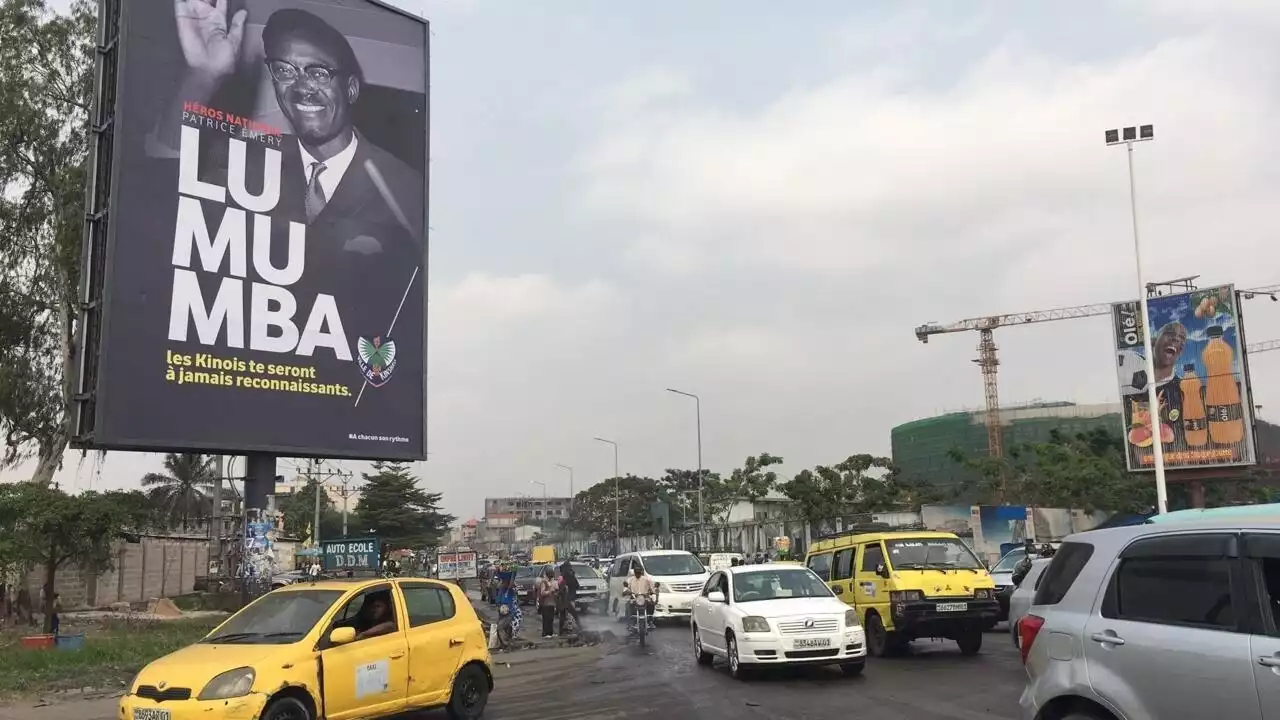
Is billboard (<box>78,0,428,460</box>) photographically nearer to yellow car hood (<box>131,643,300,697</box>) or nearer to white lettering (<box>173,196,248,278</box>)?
white lettering (<box>173,196,248,278</box>)

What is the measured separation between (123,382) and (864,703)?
1576cm

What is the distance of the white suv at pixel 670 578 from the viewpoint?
23453mm

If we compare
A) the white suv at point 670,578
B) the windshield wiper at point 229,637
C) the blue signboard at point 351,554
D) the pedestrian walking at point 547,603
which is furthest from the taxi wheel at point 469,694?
the blue signboard at point 351,554

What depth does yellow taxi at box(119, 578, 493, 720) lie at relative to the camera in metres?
Answer: 7.89

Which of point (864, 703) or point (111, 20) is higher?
point (111, 20)

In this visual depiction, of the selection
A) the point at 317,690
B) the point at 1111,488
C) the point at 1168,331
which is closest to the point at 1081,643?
the point at 317,690

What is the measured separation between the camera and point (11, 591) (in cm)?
2477

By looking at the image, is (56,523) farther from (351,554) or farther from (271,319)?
(351,554)

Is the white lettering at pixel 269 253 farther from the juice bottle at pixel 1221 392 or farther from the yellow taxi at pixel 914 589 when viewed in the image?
the juice bottle at pixel 1221 392

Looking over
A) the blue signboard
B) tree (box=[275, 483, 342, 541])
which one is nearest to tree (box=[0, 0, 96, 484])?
the blue signboard

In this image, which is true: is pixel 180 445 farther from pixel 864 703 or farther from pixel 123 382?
pixel 864 703

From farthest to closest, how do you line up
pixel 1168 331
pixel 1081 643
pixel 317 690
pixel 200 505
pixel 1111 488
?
pixel 200 505 → pixel 1111 488 → pixel 1168 331 → pixel 317 690 → pixel 1081 643

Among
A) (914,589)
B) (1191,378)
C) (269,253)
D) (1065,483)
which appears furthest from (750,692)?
(1065,483)

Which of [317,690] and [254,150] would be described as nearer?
[317,690]
